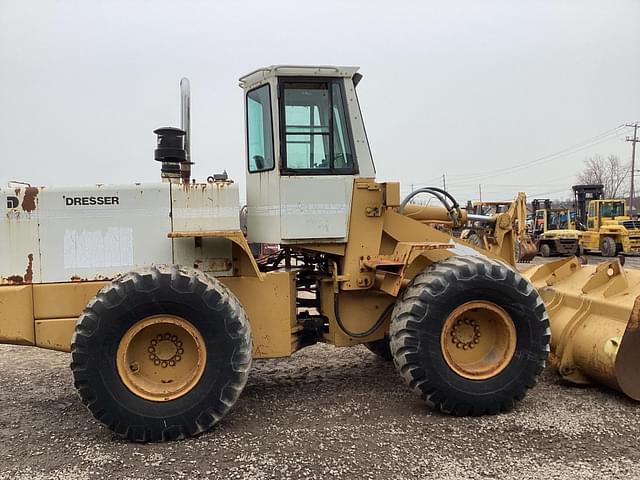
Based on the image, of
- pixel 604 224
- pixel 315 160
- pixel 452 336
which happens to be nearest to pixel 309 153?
pixel 315 160

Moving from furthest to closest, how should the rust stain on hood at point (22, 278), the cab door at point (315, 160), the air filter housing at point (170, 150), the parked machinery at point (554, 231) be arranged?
the parked machinery at point (554, 231) → the air filter housing at point (170, 150) → the cab door at point (315, 160) → the rust stain on hood at point (22, 278)

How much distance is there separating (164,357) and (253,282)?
958 millimetres

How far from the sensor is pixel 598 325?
5.27 meters

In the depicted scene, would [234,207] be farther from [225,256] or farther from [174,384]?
[174,384]

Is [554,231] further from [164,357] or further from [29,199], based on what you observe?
[29,199]

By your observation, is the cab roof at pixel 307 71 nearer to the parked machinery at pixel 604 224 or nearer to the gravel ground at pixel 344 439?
the gravel ground at pixel 344 439

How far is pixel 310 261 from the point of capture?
562 centimetres

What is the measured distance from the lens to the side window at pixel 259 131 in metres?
5.07

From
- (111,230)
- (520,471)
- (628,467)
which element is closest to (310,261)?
(111,230)

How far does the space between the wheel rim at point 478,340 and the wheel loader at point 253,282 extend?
0.01 meters

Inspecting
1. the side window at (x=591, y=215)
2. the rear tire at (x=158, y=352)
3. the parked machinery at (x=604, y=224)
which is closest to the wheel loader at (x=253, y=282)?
the rear tire at (x=158, y=352)

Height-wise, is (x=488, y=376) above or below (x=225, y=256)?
below

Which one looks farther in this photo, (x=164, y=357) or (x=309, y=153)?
(x=309, y=153)

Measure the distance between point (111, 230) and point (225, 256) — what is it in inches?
37.2
